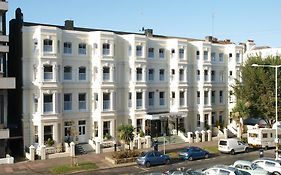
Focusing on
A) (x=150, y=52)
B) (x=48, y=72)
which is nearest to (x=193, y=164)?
(x=48, y=72)

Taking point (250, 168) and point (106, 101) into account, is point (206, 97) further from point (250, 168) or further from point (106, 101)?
point (250, 168)

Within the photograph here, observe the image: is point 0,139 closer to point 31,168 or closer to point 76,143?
point 31,168

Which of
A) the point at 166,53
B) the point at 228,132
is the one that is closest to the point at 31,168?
the point at 166,53

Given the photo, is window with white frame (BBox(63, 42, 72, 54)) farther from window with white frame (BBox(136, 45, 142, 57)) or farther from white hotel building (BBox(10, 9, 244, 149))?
window with white frame (BBox(136, 45, 142, 57))

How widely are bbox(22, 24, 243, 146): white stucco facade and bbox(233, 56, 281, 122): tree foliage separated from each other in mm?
6624

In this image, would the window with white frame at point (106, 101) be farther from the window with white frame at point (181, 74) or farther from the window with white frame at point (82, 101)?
the window with white frame at point (181, 74)

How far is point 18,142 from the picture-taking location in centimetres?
4694

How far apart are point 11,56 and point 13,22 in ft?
13.0

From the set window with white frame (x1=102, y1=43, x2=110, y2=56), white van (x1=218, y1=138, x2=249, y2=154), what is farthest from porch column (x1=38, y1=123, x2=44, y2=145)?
white van (x1=218, y1=138, x2=249, y2=154)

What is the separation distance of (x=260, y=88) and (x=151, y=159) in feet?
70.9

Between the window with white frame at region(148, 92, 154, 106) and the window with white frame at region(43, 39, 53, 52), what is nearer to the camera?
the window with white frame at region(43, 39, 53, 52)

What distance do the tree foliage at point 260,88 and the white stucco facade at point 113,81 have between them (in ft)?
21.7

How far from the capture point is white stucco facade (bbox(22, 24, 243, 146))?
1826 inches

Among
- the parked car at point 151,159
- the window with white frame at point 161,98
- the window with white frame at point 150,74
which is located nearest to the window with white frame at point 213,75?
the window with white frame at point 161,98
